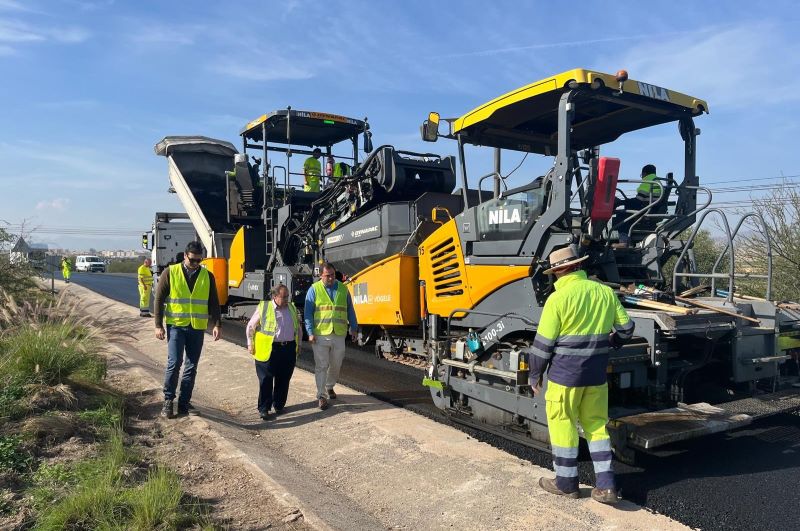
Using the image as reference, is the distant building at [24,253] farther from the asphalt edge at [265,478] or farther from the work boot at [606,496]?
the work boot at [606,496]

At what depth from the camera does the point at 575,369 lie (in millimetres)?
3477

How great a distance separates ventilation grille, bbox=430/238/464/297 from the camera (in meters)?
5.49

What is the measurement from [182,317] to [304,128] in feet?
19.0

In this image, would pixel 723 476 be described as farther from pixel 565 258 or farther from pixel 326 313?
pixel 326 313

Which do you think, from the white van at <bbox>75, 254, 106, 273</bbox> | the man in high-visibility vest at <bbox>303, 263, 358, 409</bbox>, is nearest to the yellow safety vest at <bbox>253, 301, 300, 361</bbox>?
the man in high-visibility vest at <bbox>303, 263, 358, 409</bbox>

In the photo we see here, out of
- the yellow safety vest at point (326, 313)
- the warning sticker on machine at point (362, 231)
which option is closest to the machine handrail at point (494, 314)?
the yellow safety vest at point (326, 313)

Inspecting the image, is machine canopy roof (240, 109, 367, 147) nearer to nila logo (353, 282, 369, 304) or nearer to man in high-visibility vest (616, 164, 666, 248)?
nila logo (353, 282, 369, 304)

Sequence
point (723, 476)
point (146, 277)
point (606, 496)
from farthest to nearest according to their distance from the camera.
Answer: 1. point (146, 277)
2. point (723, 476)
3. point (606, 496)

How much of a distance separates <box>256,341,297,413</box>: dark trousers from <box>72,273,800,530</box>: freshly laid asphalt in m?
1.31

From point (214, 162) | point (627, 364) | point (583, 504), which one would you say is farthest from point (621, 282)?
point (214, 162)

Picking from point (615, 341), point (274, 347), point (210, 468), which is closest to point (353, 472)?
point (210, 468)

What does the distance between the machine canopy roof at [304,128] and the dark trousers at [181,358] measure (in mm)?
4988

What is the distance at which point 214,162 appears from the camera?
43.9 ft

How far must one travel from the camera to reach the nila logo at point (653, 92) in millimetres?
4699
